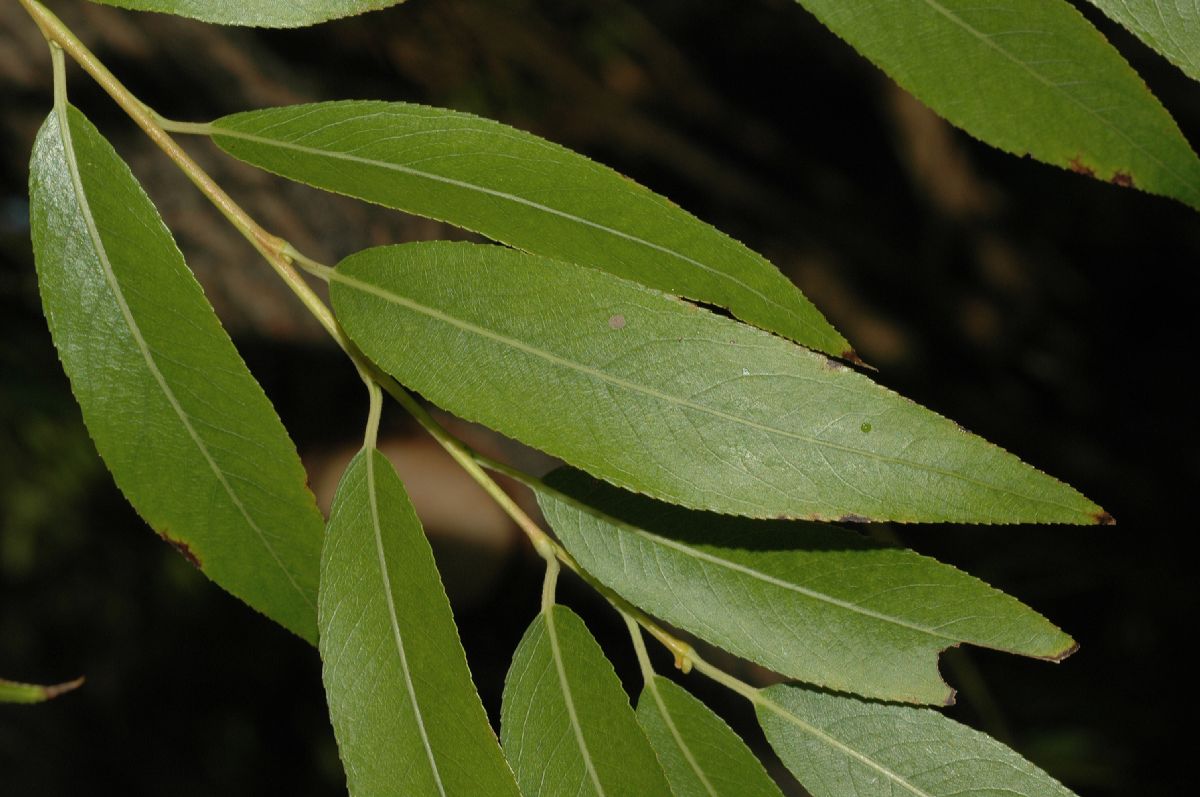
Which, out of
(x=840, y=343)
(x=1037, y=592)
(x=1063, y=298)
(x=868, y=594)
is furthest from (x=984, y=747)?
(x=1063, y=298)

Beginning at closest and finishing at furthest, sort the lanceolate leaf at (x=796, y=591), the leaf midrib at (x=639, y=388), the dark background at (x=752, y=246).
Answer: the leaf midrib at (x=639, y=388)
the lanceolate leaf at (x=796, y=591)
the dark background at (x=752, y=246)

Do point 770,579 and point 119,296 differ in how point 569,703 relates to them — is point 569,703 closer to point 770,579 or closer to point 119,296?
point 770,579

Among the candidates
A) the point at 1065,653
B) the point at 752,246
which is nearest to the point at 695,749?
the point at 1065,653

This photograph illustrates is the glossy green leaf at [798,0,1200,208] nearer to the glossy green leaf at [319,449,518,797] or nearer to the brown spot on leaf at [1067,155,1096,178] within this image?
the brown spot on leaf at [1067,155,1096,178]

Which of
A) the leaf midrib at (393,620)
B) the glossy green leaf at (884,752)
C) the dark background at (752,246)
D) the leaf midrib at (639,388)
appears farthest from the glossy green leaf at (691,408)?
the dark background at (752,246)

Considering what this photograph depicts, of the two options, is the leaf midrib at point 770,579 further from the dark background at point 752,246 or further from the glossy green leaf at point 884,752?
the dark background at point 752,246

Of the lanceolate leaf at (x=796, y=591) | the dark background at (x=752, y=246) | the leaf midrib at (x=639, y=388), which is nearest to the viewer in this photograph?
the leaf midrib at (x=639, y=388)

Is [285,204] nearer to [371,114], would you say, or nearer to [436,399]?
[371,114]
